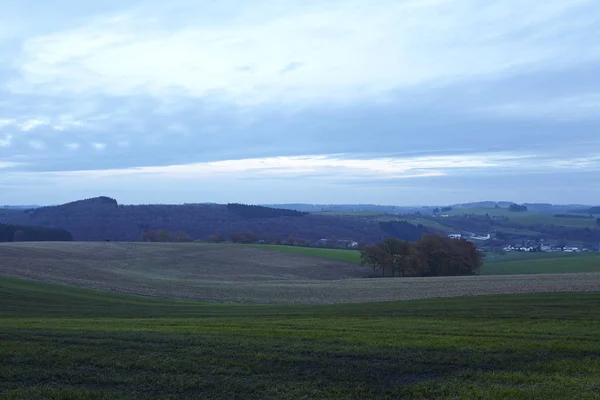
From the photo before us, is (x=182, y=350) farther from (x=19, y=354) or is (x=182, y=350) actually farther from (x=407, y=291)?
(x=407, y=291)

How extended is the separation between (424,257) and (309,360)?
5862cm

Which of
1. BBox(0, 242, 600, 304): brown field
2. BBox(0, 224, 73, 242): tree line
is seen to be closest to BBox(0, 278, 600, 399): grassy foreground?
BBox(0, 242, 600, 304): brown field

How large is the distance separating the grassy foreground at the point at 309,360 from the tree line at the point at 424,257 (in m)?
46.9

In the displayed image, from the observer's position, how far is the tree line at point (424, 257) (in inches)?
2640

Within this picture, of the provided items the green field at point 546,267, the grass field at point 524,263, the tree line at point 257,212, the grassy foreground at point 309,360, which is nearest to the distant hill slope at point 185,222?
the tree line at point 257,212

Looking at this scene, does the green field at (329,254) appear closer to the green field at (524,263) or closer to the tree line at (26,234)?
the green field at (524,263)

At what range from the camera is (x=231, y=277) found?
196 ft

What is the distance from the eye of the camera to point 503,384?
11.4 metres

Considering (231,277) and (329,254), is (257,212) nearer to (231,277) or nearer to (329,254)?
(329,254)

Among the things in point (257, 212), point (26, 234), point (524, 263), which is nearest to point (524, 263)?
point (524, 263)

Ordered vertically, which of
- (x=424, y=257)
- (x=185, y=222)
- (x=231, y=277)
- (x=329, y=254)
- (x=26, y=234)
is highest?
(x=185, y=222)

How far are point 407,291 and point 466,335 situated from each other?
2544cm

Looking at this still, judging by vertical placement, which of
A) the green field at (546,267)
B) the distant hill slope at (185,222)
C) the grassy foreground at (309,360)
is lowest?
the green field at (546,267)

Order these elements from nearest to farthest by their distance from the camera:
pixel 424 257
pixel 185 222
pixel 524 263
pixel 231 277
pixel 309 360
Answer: pixel 309 360, pixel 231 277, pixel 424 257, pixel 524 263, pixel 185 222
